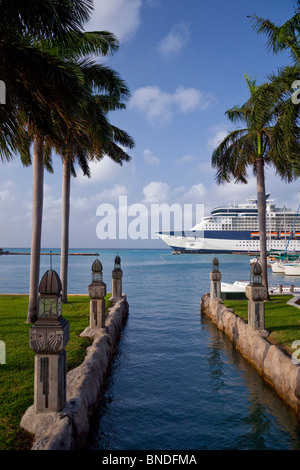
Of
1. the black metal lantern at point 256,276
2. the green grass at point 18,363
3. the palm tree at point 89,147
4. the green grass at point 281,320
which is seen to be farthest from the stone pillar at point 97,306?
the green grass at point 281,320

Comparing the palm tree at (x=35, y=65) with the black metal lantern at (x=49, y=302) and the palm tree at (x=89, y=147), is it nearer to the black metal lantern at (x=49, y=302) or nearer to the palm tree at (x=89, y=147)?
the palm tree at (x=89, y=147)

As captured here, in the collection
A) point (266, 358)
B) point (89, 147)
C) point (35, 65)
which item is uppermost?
point (35, 65)

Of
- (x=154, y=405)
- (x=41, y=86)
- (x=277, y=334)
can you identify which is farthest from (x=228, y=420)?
(x=41, y=86)

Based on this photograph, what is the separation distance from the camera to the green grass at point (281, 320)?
9133mm

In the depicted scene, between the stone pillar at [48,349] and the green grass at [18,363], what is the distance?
1.67ft

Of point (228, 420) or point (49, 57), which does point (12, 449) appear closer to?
point (228, 420)

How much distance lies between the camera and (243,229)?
101 meters

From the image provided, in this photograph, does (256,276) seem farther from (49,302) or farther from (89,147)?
(89,147)

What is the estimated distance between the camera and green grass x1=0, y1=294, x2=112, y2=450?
4.67 m

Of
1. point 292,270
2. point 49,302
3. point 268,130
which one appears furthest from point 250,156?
point 292,270

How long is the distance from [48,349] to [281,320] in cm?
918

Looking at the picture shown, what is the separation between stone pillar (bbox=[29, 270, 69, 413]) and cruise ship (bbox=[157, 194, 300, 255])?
3754 inches

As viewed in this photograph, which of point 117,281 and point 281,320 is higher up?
point 117,281
